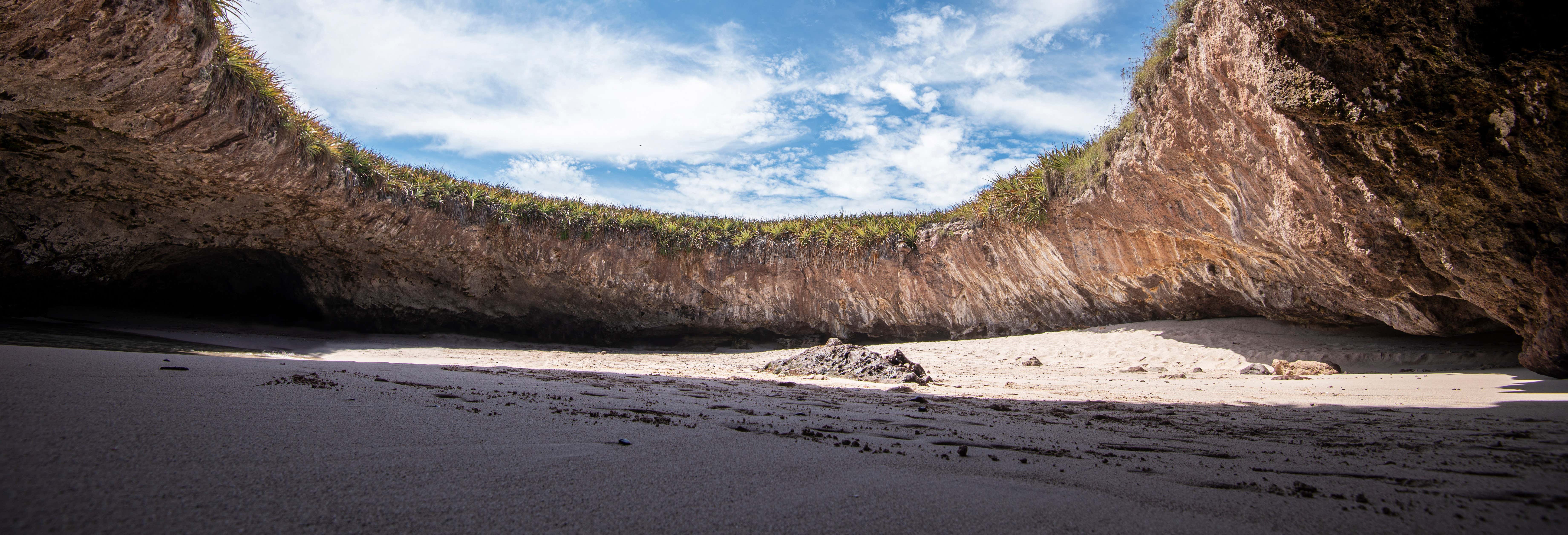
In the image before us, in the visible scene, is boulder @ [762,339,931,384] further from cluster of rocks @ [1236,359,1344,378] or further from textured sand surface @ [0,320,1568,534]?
cluster of rocks @ [1236,359,1344,378]

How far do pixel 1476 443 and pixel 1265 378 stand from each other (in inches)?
196

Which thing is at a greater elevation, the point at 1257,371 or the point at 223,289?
the point at 223,289

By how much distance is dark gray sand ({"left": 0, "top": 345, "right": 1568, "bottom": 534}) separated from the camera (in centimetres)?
130

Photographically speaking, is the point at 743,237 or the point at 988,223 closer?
the point at 988,223

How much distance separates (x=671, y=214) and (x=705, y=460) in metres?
13.1

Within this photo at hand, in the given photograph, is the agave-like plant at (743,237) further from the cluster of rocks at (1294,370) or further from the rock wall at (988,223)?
the cluster of rocks at (1294,370)

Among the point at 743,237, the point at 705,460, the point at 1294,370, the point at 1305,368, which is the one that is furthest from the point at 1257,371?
the point at 743,237

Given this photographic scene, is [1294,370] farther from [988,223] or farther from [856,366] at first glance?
[856,366]

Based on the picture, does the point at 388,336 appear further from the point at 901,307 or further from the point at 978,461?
the point at 978,461

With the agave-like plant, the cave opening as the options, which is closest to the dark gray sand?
the cave opening

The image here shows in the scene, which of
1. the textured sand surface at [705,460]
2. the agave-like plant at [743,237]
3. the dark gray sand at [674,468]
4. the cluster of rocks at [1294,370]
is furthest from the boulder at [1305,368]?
the agave-like plant at [743,237]

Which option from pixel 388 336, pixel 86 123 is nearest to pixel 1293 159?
pixel 86 123

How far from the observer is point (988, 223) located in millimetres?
11539

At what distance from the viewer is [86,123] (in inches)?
278
